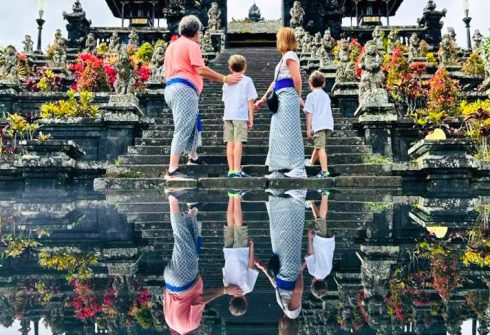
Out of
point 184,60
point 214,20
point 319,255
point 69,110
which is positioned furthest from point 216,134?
point 214,20

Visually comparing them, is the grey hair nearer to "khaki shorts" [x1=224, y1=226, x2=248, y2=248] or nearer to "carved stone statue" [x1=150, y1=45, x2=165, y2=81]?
"khaki shorts" [x1=224, y1=226, x2=248, y2=248]

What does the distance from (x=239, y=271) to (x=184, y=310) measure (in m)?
0.52

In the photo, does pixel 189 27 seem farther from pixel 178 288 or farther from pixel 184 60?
pixel 178 288

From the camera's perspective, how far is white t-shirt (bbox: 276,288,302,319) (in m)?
1.53

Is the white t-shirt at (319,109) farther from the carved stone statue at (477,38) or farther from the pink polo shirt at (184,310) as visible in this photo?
the carved stone statue at (477,38)

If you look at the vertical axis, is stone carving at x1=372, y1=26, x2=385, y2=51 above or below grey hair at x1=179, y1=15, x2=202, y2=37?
above

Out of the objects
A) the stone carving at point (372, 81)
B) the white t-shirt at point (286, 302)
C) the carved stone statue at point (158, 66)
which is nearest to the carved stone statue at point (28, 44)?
the carved stone statue at point (158, 66)

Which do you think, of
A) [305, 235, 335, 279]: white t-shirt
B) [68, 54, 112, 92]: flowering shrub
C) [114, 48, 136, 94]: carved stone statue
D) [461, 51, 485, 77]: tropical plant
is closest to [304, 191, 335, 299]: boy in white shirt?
[305, 235, 335, 279]: white t-shirt

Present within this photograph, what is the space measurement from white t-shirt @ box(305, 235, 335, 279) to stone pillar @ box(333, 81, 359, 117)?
735 cm

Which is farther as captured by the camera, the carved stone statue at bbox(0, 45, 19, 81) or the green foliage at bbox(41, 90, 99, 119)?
the carved stone statue at bbox(0, 45, 19, 81)

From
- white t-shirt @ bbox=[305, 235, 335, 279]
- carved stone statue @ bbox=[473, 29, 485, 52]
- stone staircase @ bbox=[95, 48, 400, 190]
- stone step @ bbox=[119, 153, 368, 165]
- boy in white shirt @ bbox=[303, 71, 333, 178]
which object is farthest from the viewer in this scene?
carved stone statue @ bbox=[473, 29, 485, 52]

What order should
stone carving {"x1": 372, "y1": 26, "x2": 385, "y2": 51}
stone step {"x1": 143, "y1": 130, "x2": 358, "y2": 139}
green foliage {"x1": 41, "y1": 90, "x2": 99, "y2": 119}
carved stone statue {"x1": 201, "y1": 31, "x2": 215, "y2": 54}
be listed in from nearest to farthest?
1. stone step {"x1": 143, "y1": 130, "x2": 358, "y2": 139}
2. green foliage {"x1": 41, "y1": 90, "x2": 99, "y2": 119}
3. stone carving {"x1": 372, "y1": 26, "x2": 385, "y2": 51}
4. carved stone statue {"x1": 201, "y1": 31, "x2": 215, "y2": 54}

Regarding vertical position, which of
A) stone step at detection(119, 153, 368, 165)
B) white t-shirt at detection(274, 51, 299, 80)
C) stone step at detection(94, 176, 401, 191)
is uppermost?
white t-shirt at detection(274, 51, 299, 80)

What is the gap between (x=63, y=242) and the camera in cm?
281
